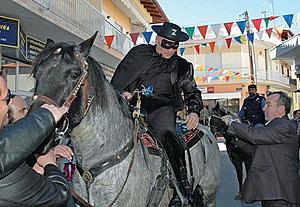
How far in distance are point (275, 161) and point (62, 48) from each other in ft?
9.47

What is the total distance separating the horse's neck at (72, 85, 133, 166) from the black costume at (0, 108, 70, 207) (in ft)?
3.34

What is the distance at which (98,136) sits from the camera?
3.17m

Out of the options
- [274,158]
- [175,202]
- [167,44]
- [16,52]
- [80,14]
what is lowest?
[175,202]

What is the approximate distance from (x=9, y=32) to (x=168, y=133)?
6.92m

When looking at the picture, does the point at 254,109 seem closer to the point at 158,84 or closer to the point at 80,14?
the point at 158,84

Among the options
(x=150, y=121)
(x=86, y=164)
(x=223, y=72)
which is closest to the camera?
(x=86, y=164)

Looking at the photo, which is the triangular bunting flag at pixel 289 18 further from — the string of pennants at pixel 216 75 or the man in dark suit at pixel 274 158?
the string of pennants at pixel 216 75

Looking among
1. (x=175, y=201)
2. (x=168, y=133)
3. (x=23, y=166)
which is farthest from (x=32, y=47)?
(x=23, y=166)

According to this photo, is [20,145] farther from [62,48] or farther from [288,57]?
[288,57]

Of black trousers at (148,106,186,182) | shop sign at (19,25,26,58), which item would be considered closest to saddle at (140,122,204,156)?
black trousers at (148,106,186,182)

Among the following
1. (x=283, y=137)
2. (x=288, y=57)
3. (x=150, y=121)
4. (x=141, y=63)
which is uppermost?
(x=288, y=57)

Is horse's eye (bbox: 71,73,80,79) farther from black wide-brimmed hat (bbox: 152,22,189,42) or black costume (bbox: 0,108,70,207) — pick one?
black wide-brimmed hat (bbox: 152,22,189,42)

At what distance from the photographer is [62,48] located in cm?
296

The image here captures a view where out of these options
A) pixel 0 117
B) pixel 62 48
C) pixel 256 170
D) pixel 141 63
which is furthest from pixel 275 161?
pixel 0 117
